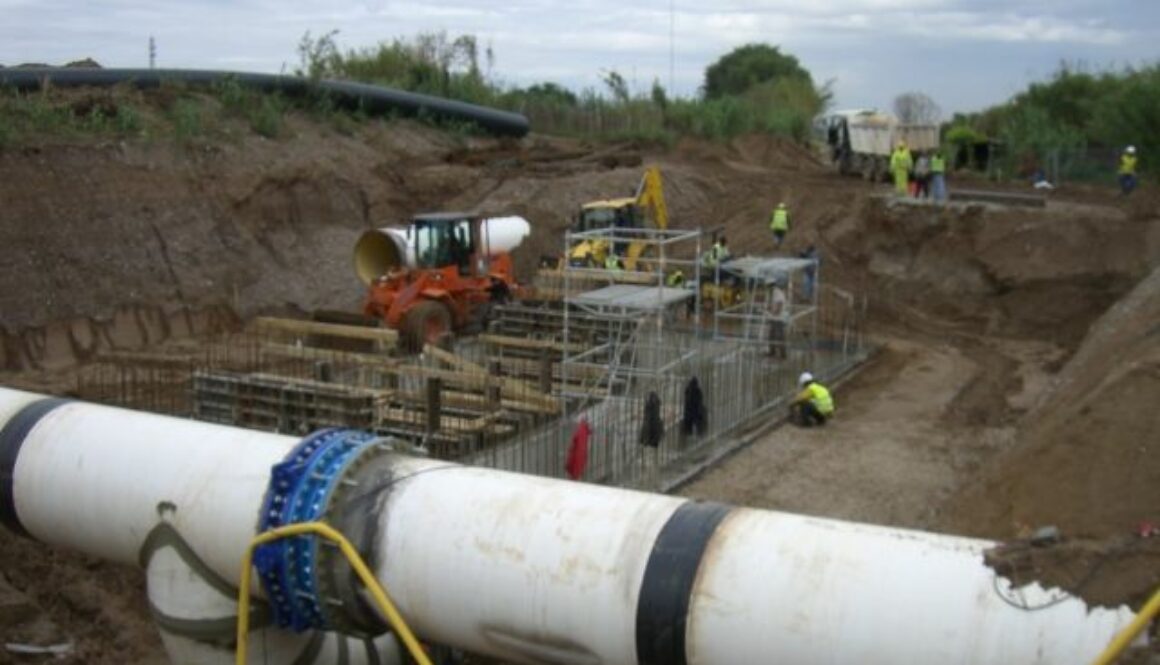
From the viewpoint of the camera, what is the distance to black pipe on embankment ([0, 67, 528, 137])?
27.0 m

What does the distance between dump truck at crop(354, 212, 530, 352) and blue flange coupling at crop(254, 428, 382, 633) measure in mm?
15025

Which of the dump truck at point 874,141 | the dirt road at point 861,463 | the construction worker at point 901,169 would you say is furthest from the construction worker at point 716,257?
the dump truck at point 874,141

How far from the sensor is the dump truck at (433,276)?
22000mm

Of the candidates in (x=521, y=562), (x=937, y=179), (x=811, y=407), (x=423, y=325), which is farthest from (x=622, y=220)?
(x=521, y=562)

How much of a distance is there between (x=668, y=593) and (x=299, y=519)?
78.7 inches

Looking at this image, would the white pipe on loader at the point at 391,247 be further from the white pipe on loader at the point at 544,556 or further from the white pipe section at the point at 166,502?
the white pipe on loader at the point at 544,556

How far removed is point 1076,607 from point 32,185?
22.4m

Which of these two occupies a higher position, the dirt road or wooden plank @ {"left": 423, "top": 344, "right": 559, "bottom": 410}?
wooden plank @ {"left": 423, "top": 344, "right": 559, "bottom": 410}

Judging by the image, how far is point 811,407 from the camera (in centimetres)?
1923

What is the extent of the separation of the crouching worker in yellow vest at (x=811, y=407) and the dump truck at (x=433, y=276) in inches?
255

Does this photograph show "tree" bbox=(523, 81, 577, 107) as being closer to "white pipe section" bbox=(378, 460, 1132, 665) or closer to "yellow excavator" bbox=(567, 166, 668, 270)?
"yellow excavator" bbox=(567, 166, 668, 270)

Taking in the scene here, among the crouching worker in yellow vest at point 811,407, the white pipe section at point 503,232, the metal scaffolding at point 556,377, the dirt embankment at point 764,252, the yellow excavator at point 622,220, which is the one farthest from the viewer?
the white pipe section at point 503,232

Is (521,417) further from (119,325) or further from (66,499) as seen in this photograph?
(119,325)

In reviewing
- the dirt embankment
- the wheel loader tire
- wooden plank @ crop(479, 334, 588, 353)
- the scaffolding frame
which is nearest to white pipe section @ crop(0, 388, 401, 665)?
Answer: the dirt embankment
